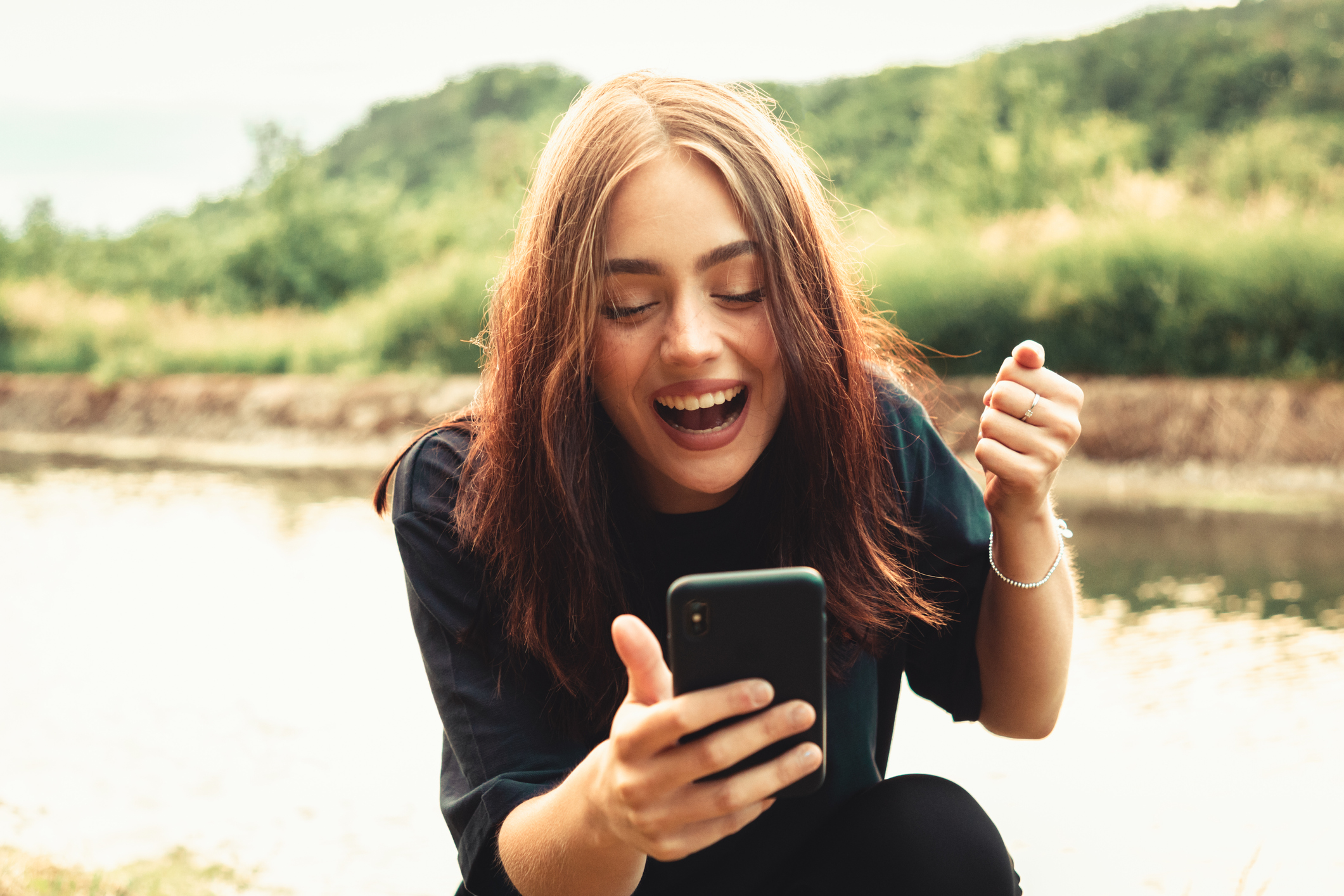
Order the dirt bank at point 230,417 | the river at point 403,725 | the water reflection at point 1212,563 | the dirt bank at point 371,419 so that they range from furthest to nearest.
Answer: the dirt bank at point 230,417
the dirt bank at point 371,419
the water reflection at point 1212,563
the river at point 403,725

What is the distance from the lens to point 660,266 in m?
1.13

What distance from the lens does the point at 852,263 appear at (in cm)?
142

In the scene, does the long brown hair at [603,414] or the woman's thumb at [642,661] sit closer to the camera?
the woman's thumb at [642,661]

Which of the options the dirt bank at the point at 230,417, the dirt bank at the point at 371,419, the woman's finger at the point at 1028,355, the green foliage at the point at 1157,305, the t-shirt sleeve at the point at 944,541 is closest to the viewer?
the woman's finger at the point at 1028,355

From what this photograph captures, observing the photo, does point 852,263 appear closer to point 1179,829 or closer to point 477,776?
point 477,776

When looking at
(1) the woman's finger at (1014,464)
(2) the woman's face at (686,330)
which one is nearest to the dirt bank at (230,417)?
(2) the woman's face at (686,330)

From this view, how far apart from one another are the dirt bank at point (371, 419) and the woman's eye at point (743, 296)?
12.1ft

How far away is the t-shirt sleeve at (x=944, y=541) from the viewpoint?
4.37 ft

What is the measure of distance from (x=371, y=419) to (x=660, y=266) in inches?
305

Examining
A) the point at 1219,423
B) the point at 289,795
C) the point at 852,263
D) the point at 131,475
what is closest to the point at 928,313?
the point at 1219,423

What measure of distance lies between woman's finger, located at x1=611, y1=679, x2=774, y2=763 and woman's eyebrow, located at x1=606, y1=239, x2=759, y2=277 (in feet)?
1.46

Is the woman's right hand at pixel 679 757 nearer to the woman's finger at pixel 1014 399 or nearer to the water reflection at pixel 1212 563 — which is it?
the woman's finger at pixel 1014 399

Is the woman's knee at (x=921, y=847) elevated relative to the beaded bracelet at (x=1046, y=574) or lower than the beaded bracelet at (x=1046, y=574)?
lower

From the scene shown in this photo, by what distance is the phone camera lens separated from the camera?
88cm
